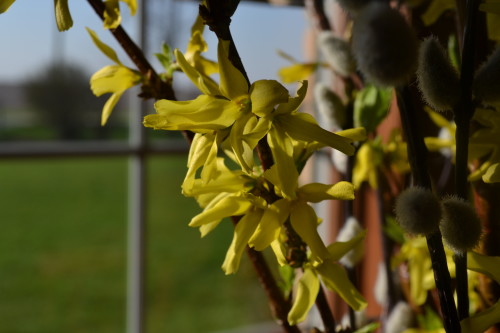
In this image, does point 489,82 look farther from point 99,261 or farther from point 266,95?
point 99,261

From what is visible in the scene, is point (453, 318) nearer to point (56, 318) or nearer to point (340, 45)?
point (340, 45)

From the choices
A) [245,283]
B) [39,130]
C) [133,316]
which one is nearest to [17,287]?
[39,130]

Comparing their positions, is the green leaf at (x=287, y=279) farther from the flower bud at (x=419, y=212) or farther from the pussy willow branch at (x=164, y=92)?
the flower bud at (x=419, y=212)

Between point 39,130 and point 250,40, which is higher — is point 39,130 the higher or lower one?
the lower one

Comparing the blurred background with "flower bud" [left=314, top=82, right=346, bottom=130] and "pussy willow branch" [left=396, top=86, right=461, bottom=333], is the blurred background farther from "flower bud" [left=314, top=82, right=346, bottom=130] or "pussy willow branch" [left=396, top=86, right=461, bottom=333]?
"pussy willow branch" [left=396, top=86, right=461, bottom=333]

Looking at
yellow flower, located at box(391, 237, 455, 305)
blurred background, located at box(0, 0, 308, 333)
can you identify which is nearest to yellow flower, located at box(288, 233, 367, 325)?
yellow flower, located at box(391, 237, 455, 305)

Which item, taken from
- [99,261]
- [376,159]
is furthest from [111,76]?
[99,261]
